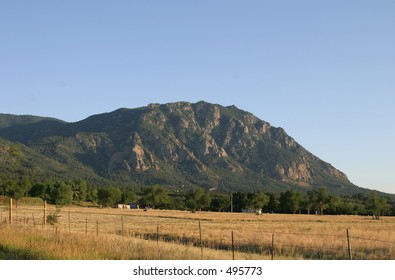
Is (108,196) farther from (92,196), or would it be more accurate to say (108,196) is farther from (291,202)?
(291,202)

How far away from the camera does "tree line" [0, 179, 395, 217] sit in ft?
Result: 391

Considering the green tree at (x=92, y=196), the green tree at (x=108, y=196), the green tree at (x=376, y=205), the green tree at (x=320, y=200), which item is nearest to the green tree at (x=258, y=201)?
the green tree at (x=320, y=200)

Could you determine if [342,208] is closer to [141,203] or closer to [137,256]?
[141,203]

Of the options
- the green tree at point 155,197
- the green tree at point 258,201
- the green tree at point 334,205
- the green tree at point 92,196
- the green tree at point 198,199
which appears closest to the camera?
the green tree at point 334,205

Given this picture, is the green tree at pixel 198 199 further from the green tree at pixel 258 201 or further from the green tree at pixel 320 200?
the green tree at pixel 320 200

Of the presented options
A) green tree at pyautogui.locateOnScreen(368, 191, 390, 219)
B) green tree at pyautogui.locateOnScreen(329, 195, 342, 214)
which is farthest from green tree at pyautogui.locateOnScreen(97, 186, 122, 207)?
green tree at pyautogui.locateOnScreen(368, 191, 390, 219)

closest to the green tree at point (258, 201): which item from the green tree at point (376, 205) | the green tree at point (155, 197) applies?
the green tree at point (155, 197)

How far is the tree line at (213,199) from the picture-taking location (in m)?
119

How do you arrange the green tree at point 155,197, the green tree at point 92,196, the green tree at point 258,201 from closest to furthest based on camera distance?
the green tree at point 258,201 < the green tree at point 155,197 < the green tree at point 92,196

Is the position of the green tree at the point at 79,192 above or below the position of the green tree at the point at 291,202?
above

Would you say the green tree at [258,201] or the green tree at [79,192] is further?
the green tree at [79,192]

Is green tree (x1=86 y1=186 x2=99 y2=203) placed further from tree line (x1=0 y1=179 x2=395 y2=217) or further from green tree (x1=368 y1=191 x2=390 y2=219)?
green tree (x1=368 y1=191 x2=390 y2=219)

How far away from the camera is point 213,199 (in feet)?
523
